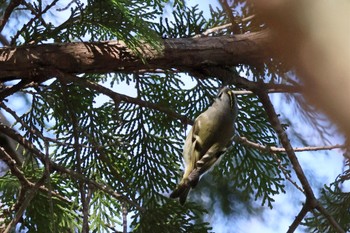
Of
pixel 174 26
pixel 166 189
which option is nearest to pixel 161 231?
pixel 166 189

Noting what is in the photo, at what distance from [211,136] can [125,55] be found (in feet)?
0.60

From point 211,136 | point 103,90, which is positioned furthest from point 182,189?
point 103,90

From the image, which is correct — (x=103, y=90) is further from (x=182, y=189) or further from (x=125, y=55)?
(x=182, y=189)

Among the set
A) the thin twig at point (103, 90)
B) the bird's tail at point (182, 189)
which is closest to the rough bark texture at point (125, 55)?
the thin twig at point (103, 90)

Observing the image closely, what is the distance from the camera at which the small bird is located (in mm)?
923

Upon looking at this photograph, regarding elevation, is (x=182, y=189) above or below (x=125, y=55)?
below

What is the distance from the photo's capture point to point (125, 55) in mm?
938

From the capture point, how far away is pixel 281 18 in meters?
0.30

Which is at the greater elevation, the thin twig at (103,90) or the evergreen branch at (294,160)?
the thin twig at (103,90)

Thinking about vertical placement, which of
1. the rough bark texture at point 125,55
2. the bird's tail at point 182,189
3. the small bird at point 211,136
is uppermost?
the rough bark texture at point 125,55

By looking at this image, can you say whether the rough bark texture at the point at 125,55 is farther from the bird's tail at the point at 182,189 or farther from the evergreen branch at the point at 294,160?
the bird's tail at the point at 182,189

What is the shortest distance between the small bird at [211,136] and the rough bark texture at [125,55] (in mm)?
65

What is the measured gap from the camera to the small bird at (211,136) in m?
0.92

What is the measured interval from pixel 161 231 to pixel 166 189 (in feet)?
0.33
